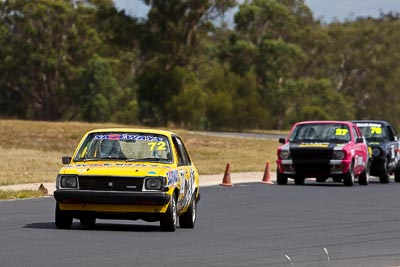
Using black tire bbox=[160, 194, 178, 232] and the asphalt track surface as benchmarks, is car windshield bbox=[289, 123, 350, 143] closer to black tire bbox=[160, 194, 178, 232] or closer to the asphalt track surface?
the asphalt track surface

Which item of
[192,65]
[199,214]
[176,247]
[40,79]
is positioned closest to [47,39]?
[40,79]

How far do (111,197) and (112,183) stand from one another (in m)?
0.23

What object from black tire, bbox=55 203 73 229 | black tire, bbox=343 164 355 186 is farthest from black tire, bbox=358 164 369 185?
black tire, bbox=55 203 73 229

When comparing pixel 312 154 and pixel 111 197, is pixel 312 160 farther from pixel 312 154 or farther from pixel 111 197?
pixel 111 197

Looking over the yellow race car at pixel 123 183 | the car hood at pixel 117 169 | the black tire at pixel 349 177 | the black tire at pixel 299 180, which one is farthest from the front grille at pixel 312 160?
the car hood at pixel 117 169

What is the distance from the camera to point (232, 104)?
299ft

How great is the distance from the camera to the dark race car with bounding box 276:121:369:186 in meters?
32.5

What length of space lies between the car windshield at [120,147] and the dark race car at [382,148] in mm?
18481

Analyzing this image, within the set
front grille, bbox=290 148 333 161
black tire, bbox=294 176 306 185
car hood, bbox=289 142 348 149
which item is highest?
car hood, bbox=289 142 348 149

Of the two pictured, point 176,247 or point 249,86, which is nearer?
point 176,247

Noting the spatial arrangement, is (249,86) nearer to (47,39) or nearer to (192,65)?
(192,65)

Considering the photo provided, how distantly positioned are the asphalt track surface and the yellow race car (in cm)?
28

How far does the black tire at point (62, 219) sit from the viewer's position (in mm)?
17203

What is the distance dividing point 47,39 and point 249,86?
16573 millimetres
